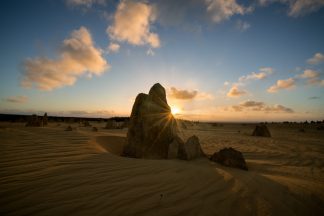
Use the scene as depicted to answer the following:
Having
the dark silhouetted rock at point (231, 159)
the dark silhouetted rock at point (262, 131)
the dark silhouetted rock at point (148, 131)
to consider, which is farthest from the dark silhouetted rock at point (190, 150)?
the dark silhouetted rock at point (262, 131)

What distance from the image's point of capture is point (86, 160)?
12.9 ft

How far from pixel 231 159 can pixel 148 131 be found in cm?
259

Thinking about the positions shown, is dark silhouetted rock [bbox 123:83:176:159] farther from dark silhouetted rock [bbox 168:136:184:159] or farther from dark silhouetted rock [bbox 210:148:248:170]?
dark silhouetted rock [bbox 210:148:248:170]

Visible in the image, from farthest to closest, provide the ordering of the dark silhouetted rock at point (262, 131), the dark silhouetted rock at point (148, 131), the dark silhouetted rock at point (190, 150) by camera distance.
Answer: the dark silhouetted rock at point (262, 131), the dark silhouetted rock at point (148, 131), the dark silhouetted rock at point (190, 150)

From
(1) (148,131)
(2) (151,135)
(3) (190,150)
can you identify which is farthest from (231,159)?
(1) (148,131)

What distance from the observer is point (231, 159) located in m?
4.18

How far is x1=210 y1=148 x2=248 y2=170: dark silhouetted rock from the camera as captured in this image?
4078 mm

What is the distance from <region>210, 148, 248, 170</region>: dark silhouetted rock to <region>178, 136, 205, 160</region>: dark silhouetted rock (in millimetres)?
548

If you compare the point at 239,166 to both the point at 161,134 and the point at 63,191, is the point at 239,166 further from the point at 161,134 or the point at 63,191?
the point at 63,191

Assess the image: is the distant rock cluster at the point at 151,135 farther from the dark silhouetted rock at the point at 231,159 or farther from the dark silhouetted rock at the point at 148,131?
the dark silhouetted rock at the point at 231,159

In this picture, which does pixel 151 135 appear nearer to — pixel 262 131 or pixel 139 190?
pixel 139 190

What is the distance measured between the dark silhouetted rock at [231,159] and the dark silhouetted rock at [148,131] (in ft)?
5.56

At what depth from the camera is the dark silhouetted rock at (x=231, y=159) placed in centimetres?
408

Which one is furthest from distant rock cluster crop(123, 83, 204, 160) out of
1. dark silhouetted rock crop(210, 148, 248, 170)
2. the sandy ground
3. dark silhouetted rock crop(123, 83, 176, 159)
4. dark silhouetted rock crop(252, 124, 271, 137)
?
dark silhouetted rock crop(252, 124, 271, 137)
